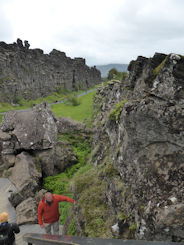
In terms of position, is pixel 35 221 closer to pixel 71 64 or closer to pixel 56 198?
pixel 56 198

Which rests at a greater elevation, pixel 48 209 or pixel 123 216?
pixel 123 216

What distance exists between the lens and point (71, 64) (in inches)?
3278

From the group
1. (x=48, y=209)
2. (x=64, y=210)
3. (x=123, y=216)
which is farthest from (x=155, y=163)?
(x=64, y=210)

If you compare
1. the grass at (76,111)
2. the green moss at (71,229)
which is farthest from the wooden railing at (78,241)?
the grass at (76,111)

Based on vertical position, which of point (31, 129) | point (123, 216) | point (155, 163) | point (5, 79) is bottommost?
point (123, 216)

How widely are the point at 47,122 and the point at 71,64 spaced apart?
6941cm

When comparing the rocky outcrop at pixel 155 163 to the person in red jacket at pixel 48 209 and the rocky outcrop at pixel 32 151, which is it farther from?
the rocky outcrop at pixel 32 151

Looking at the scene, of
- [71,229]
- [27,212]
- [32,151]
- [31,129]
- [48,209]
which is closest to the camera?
[48,209]

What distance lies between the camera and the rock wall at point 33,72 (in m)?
48.2

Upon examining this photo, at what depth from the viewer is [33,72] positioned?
198 ft

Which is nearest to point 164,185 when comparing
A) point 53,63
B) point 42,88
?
point 42,88

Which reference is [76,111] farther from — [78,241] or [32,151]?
[78,241]

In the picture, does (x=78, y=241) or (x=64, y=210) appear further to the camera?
(x=64, y=210)

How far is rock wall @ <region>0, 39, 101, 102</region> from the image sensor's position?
158ft
